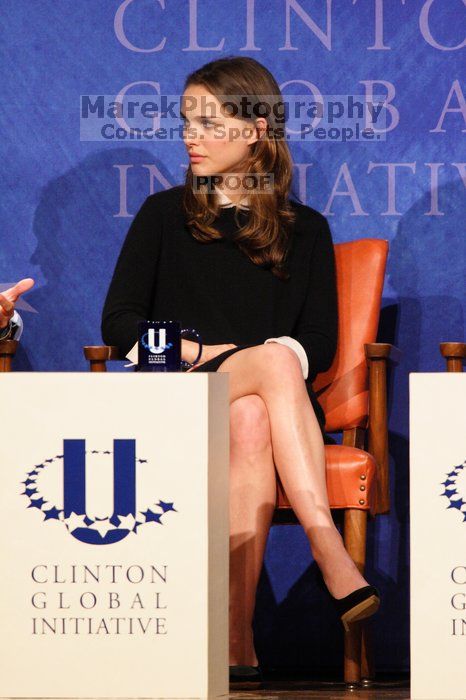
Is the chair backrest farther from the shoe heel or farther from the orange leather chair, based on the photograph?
the shoe heel

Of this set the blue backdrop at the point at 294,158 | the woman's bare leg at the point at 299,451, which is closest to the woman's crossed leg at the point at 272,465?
the woman's bare leg at the point at 299,451

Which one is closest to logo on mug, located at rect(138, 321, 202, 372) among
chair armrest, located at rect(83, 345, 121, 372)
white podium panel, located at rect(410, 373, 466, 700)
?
white podium panel, located at rect(410, 373, 466, 700)

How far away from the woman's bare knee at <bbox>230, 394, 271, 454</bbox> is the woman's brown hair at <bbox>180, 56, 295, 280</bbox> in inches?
24.9

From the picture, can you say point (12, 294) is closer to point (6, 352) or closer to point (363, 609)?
point (6, 352)

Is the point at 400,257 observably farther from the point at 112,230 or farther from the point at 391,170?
the point at 112,230

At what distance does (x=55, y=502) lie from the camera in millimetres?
2018

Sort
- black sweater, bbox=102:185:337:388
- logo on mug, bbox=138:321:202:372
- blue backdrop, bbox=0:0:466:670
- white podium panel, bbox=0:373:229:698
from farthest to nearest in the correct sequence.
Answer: blue backdrop, bbox=0:0:466:670, black sweater, bbox=102:185:337:388, logo on mug, bbox=138:321:202:372, white podium panel, bbox=0:373:229:698

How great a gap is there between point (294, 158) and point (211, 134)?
51cm

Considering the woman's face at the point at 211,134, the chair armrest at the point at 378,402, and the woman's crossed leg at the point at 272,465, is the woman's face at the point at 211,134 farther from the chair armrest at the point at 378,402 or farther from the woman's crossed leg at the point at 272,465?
the woman's crossed leg at the point at 272,465

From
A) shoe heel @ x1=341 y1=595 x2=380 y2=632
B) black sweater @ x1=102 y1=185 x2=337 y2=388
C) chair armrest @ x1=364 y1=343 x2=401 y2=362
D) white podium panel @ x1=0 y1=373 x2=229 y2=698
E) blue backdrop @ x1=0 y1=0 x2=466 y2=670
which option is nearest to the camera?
white podium panel @ x1=0 y1=373 x2=229 y2=698

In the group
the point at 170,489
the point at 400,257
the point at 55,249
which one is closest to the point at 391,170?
the point at 400,257

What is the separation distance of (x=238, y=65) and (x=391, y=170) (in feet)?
2.13

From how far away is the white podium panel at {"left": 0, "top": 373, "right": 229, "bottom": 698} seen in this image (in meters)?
2.00

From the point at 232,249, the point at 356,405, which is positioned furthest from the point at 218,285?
the point at 356,405
